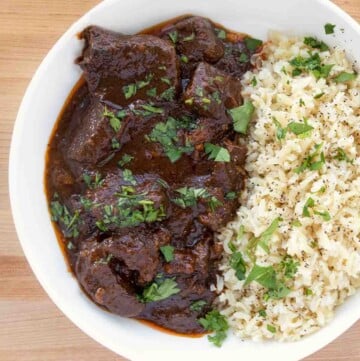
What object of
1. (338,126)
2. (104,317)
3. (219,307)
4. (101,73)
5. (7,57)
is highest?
(338,126)

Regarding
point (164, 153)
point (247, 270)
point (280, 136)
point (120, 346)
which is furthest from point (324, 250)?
point (120, 346)

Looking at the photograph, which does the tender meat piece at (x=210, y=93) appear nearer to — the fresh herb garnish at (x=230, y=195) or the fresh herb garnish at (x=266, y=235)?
the fresh herb garnish at (x=230, y=195)

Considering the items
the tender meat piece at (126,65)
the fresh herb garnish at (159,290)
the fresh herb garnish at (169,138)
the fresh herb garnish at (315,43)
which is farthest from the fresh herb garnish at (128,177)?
the fresh herb garnish at (315,43)

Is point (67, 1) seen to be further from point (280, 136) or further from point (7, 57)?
point (280, 136)

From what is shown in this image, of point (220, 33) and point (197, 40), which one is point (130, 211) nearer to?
point (197, 40)

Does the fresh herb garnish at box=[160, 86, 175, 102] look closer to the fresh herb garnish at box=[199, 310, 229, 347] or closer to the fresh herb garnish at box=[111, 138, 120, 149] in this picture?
the fresh herb garnish at box=[111, 138, 120, 149]

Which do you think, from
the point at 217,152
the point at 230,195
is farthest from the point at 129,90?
the point at 230,195

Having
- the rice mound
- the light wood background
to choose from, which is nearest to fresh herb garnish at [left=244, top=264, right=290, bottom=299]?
the rice mound
